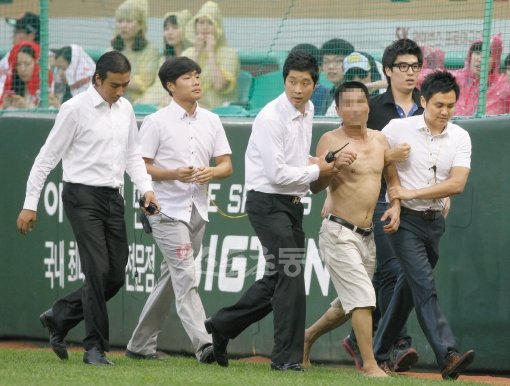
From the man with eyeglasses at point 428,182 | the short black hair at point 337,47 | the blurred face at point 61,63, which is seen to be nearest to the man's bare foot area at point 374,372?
the man with eyeglasses at point 428,182

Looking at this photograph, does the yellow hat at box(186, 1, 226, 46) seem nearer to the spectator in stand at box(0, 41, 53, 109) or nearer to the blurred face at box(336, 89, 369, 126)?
the spectator in stand at box(0, 41, 53, 109)

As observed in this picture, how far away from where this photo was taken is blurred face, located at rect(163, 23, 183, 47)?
35.8 ft

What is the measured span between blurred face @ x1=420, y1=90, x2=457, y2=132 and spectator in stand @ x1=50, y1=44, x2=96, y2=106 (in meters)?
4.11

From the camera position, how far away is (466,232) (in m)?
9.20

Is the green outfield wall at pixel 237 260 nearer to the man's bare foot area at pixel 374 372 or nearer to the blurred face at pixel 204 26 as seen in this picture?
the blurred face at pixel 204 26

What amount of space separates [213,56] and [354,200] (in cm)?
285

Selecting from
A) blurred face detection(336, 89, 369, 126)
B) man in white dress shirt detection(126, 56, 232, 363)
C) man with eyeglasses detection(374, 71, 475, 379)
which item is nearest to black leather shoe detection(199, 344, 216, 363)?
→ man in white dress shirt detection(126, 56, 232, 363)

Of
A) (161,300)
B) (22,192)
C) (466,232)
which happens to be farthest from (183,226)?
(22,192)

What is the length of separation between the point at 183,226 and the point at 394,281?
5.20 ft

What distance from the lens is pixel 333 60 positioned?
10.1 meters

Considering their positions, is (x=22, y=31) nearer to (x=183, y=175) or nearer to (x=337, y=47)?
(x=337, y=47)

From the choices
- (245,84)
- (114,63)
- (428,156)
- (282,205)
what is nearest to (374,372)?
(282,205)

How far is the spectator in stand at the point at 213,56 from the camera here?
1060cm

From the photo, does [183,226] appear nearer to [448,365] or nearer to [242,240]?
[242,240]
